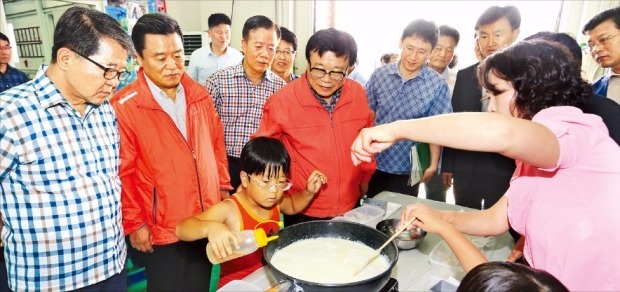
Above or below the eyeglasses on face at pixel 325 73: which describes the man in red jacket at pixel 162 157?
below

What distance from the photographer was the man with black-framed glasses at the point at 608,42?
6.49 feet

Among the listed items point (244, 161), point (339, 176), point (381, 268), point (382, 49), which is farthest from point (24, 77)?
point (382, 49)

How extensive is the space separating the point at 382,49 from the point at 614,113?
3.34m

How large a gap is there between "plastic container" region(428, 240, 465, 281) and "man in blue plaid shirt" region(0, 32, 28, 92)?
3.48 metres

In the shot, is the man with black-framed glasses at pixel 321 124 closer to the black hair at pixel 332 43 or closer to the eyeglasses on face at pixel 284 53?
the black hair at pixel 332 43

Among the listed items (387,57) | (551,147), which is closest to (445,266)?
(551,147)

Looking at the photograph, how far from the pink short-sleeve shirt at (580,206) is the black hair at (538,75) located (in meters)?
0.08

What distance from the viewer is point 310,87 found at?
5.87ft

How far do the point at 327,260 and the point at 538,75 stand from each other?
79cm

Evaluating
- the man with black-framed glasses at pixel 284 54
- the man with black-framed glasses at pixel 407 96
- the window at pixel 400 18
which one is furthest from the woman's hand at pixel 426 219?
the window at pixel 400 18

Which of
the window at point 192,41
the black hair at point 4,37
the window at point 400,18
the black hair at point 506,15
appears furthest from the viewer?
the window at point 192,41

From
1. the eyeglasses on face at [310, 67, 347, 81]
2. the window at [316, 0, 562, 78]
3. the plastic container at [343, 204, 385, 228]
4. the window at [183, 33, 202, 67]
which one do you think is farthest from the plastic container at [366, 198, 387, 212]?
the window at [183, 33, 202, 67]

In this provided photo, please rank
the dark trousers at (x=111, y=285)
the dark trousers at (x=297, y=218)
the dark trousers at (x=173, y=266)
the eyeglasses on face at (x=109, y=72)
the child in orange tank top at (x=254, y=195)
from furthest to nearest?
the dark trousers at (x=297, y=218)
the dark trousers at (x=173, y=266)
the child in orange tank top at (x=254, y=195)
the dark trousers at (x=111, y=285)
the eyeglasses on face at (x=109, y=72)

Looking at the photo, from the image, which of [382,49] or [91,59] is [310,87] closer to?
[91,59]
